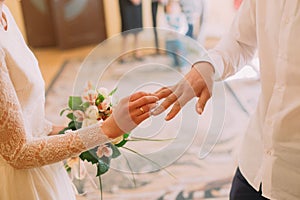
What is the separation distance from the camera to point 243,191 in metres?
1.01

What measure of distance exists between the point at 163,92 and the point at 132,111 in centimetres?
10

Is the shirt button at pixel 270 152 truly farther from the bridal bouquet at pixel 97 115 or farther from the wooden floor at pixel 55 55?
the wooden floor at pixel 55 55

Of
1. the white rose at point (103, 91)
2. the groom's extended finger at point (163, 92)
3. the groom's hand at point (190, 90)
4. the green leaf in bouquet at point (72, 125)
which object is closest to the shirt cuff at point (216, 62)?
the groom's hand at point (190, 90)

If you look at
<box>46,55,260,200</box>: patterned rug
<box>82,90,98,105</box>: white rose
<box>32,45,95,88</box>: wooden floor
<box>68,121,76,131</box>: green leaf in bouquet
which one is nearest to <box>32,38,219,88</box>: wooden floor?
<box>32,45,95,88</box>: wooden floor

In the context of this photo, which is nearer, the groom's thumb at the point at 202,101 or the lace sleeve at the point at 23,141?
the lace sleeve at the point at 23,141

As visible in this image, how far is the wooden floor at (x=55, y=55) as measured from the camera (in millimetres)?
4164

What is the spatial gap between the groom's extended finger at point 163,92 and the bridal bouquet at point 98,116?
0.13m

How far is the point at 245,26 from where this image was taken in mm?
938

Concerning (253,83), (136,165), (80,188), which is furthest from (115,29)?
(136,165)

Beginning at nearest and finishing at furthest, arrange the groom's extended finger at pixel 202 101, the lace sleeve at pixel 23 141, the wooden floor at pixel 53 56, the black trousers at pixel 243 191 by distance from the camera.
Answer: the lace sleeve at pixel 23 141
the groom's extended finger at pixel 202 101
the black trousers at pixel 243 191
the wooden floor at pixel 53 56

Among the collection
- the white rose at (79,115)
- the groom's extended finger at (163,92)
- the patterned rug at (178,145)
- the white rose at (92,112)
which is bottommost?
the patterned rug at (178,145)

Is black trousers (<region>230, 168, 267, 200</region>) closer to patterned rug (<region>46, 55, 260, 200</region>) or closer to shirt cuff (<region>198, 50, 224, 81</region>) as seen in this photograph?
patterned rug (<region>46, 55, 260, 200</region>)

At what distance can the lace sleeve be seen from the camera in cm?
75

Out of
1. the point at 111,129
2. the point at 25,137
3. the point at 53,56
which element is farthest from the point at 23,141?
the point at 53,56
